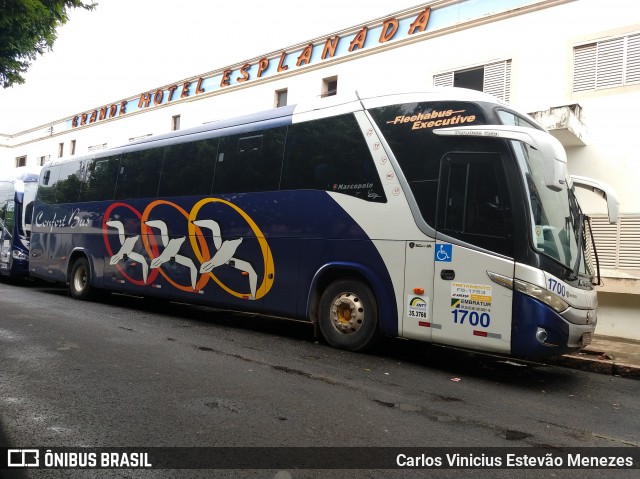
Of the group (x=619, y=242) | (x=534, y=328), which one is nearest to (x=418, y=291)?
(x=534, y=328)

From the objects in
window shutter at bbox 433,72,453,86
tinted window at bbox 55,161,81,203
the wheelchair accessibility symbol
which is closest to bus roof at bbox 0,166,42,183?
tinted window at bbox 55,161,81,203

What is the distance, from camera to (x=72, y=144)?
26312 millimetres

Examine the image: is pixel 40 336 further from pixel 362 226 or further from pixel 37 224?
pixel 37 224

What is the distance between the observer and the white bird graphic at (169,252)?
9289 millimetres

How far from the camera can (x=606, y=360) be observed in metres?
7.31

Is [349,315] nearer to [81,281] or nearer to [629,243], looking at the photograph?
[629,243]

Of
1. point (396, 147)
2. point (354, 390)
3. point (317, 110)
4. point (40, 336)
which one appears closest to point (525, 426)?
point (354, 390)

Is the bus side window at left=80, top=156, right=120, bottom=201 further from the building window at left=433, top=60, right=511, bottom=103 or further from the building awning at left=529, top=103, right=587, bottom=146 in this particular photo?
the building awning at left=529, top=103, right=587, bottom=146

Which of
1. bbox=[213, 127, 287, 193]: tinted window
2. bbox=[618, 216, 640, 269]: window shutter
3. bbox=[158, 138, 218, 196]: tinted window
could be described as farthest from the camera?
bbox=[618, 216, 640, 269]: window shutter

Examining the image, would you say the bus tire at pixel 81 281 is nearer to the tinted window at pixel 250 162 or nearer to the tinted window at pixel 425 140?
the tinted window at pixel 250 162

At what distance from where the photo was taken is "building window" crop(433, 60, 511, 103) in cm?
1182

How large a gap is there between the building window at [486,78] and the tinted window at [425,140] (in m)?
5.82

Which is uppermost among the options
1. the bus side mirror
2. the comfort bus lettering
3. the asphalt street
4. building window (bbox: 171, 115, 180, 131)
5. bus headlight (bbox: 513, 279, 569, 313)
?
building window (bbox: 171, 115, 180, 131)

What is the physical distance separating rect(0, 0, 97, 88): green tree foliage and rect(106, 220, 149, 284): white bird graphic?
173 inches
